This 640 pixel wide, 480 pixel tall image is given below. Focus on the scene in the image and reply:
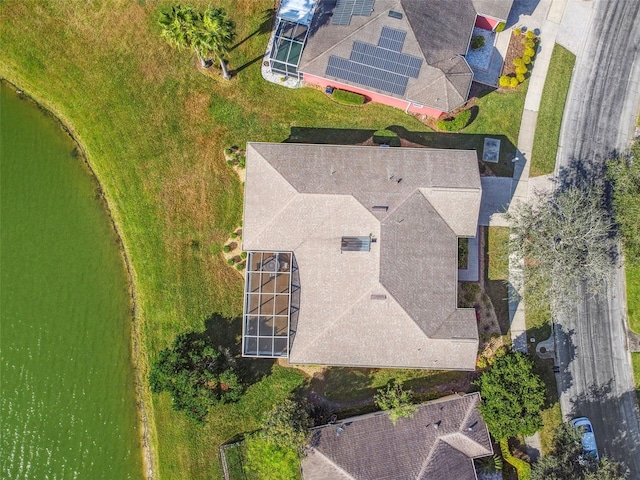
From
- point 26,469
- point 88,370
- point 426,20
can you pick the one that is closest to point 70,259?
point 88,370

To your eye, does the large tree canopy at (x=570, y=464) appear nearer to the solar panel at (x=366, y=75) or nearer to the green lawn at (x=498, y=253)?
the green lawn at (x=498, y=253)

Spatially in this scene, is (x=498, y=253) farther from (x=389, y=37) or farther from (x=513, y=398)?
(x=389, y=37)

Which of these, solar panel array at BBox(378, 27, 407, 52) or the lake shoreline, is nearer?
solar panel array at BBox(378, 27, 407, 52)

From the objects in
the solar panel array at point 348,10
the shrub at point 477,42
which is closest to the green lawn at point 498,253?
the shrub at point 477,42

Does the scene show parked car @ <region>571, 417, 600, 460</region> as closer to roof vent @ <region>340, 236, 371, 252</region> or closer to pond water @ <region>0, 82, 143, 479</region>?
roof vent @ <region>340, 236, 371, 252</region>

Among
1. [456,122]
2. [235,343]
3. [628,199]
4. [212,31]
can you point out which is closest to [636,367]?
[628,199]

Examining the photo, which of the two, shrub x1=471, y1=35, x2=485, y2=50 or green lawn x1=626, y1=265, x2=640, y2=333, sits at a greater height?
shrub x1=471, y1=35, x2=485, y2=50

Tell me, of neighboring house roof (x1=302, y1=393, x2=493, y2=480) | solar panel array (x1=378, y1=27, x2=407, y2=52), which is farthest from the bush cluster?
neighboring house roof (x1=302, y1=393, x2=493, y2=480)
